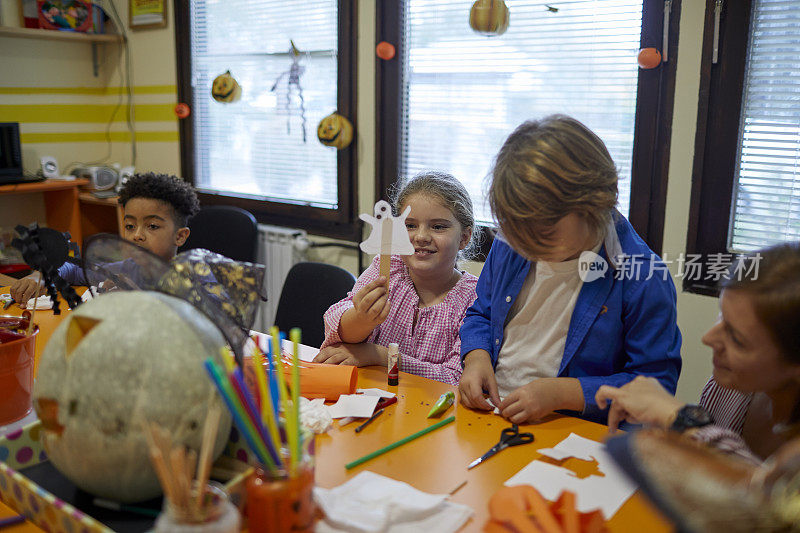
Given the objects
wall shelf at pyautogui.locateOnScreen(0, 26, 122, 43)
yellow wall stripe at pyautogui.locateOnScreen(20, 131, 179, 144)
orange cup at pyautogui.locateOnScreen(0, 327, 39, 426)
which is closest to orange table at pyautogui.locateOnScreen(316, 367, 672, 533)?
orange cup at pyautogui.locateOnScreen(0, 327, 39, 426)

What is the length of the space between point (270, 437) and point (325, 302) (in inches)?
51.7

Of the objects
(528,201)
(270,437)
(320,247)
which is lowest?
(320,247)

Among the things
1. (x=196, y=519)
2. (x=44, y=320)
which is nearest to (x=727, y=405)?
(x=196, y=519)

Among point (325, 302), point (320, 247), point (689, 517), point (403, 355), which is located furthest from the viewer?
point (320, 247)

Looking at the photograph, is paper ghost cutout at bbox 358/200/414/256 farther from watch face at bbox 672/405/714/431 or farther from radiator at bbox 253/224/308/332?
radiator at bbox 253/224/308/332

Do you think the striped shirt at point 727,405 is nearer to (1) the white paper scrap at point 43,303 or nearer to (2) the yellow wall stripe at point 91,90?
(1) the white paper scrap at point 43,303

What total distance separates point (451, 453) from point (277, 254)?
2.54m

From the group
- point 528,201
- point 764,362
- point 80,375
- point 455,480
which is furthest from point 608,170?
point 80,375

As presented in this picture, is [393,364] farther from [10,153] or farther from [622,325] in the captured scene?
[10,153]

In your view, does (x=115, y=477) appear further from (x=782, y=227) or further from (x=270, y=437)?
(x=782, y=227)

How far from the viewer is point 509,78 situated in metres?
2.74

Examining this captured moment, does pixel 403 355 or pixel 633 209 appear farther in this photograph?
pixel 633 209

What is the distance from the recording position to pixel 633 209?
250 centimetres

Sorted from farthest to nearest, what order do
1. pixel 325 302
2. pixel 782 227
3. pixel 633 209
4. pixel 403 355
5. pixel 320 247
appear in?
1. pixel 320 247
2. pixel 633 209
3. pixel 782 227
4. pixel 325 302
5. pixel 403 355
